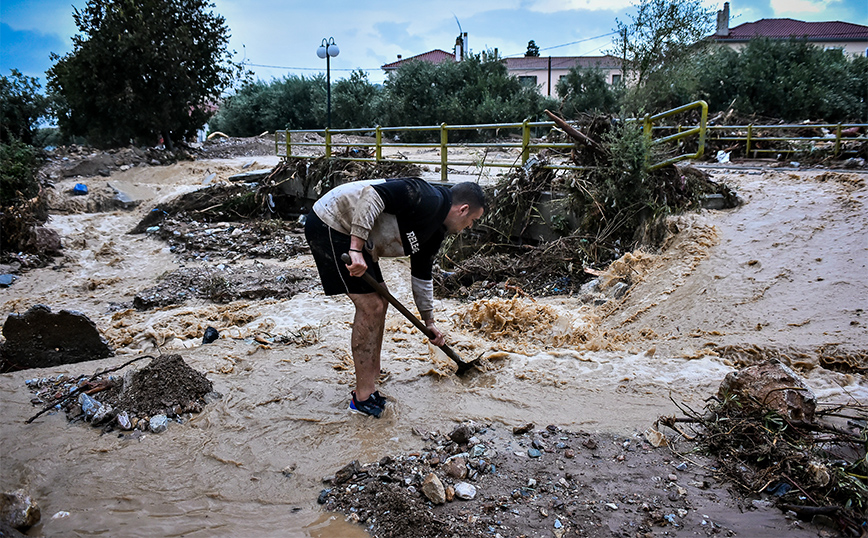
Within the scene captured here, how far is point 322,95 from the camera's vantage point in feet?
91.8

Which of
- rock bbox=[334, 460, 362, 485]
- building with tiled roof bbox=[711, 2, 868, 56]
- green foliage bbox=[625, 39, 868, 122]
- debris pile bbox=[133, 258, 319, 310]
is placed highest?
building with tiled roof bbox=[711, 2, 868, 56]

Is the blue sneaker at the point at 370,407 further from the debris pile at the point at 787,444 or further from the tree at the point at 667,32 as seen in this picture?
the tree at the point at 667,32

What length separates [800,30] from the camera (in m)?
31.0

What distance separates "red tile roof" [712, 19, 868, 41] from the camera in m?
29.8

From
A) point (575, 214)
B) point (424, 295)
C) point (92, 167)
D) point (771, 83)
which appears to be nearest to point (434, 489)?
point (424, 295)

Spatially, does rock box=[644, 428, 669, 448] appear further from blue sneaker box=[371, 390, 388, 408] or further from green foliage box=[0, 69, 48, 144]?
green foliage box=[0, 69, 48, 144]

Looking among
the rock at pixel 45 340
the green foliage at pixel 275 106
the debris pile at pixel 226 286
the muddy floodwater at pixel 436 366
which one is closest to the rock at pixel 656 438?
the muddy floodwater at pixel 436 366

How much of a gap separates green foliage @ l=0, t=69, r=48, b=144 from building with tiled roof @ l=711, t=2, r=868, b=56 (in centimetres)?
2866

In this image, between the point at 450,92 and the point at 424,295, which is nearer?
the point at 424,295

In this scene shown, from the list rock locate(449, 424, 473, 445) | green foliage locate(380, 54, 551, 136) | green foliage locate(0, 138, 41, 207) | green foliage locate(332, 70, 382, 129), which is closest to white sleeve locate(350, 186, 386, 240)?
rock locate(449, 424, 473, 445)

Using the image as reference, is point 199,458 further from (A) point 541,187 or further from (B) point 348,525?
(A) point 541,187

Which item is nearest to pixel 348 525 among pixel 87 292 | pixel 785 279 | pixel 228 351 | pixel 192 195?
pixel 228 351

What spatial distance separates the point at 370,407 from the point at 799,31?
36.0 meters

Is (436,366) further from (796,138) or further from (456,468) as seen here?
(796,138)
